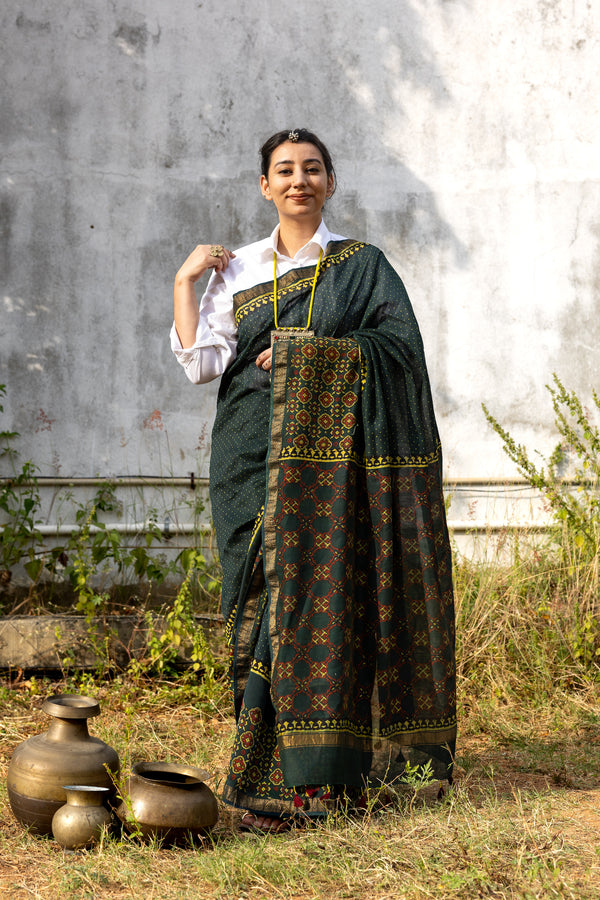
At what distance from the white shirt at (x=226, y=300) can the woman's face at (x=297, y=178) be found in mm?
96

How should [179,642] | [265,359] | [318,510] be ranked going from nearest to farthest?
[318,510], [265,359], [179,642]

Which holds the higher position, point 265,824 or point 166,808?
point 166,808

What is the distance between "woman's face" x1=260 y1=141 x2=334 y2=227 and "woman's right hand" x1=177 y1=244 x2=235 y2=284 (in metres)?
0.26

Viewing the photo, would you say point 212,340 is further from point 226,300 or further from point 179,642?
point 179,642

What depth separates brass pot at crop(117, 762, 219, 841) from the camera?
8.51 feet

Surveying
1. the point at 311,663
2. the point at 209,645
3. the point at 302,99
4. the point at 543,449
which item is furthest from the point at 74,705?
the point at 302,99

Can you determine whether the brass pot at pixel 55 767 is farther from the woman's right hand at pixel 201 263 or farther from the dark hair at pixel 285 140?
the dark hair at pixel 285 140

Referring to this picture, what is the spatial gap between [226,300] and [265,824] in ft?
5.68

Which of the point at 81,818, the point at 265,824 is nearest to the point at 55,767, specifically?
the point at 81,818

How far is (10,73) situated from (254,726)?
4115 millimetres

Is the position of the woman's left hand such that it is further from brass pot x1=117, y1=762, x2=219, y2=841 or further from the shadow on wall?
the shadow on wall

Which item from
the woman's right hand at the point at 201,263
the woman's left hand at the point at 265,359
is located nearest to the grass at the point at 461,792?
the woman's left hand at the point at 265,359

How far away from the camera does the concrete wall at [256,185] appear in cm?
517

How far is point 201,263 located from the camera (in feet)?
10.2
